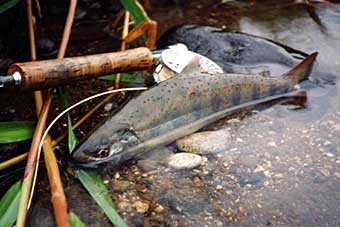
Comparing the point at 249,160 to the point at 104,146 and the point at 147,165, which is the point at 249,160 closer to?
the point at 147,165

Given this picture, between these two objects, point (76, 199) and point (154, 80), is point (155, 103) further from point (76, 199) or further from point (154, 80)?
point (76, 199)

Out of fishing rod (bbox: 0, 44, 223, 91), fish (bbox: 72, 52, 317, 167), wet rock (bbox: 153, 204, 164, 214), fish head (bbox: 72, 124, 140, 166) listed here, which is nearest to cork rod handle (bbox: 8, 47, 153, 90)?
fishing rod (bbox: 0, 44, 223, 91)

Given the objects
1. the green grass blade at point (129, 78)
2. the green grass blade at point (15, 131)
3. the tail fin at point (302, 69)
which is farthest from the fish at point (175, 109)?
the green grass blade at point (129, 78)

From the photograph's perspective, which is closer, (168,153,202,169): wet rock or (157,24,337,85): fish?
(168,153,202,169): wet rock

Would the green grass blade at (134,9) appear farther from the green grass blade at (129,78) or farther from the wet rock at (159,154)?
the wet rock at (159,154)

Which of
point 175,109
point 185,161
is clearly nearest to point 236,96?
point 175,109

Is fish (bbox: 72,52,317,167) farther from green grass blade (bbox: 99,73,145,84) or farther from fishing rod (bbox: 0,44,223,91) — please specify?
green grass blade (bbox: 99,73,145,84)

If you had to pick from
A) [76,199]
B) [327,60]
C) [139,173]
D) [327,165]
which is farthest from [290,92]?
[76,199]
